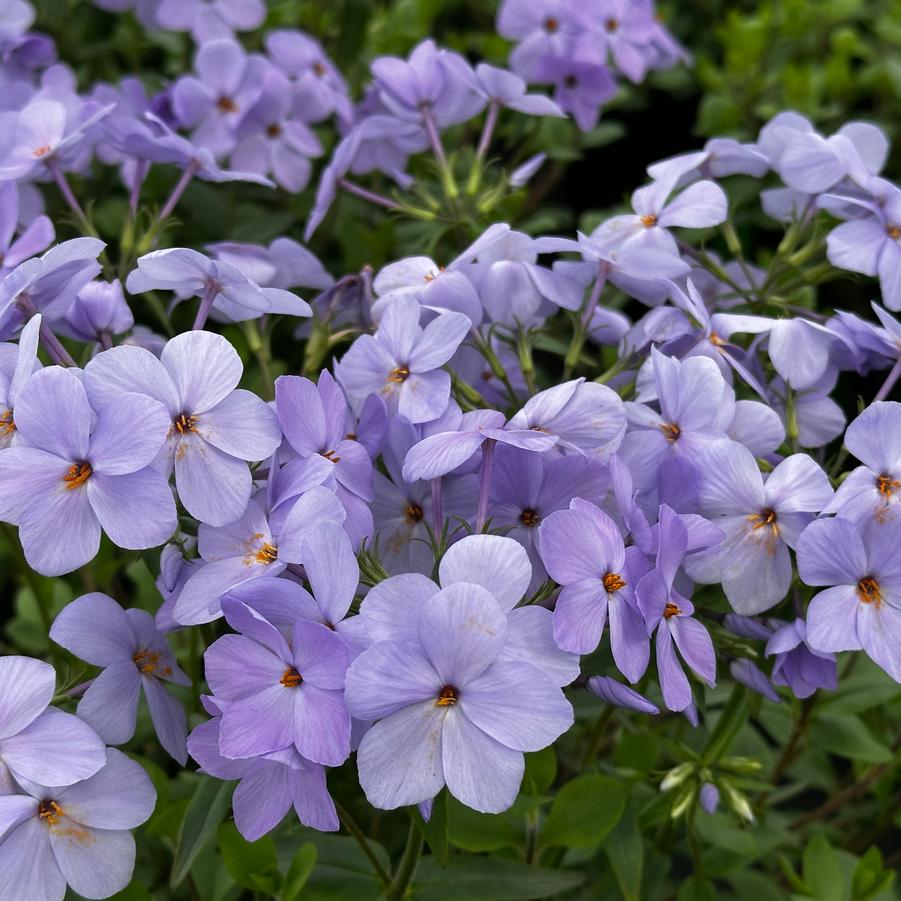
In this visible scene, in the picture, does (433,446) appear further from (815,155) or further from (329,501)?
(815,155)

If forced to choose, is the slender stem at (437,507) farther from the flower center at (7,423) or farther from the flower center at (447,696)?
the flower center at (7,423)

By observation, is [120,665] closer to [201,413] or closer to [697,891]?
[201,413]

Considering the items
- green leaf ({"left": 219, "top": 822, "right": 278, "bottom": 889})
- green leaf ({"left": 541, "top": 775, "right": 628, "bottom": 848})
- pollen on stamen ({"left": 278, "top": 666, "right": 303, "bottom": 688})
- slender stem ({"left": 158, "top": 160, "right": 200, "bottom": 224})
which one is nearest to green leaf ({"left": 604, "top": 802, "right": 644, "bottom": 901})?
green leaf ({"left": 541, "top": 775, "right": 628, "bottom": 848})

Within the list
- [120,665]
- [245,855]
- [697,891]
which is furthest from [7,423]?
[697,891]

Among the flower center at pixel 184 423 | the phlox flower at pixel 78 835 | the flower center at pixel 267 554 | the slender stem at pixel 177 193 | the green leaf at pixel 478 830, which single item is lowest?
the green leaf at pixel 478 830

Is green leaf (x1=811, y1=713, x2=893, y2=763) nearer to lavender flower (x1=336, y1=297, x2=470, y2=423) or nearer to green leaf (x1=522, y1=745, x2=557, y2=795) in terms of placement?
green leaf (x1=522, y1=745, x2=557, y2=795)

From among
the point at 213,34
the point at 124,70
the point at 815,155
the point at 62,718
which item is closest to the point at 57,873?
the point at 62,718

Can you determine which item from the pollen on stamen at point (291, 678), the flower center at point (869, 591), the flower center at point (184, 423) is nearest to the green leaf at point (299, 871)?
the pollen on stamen at point (291, 678)
